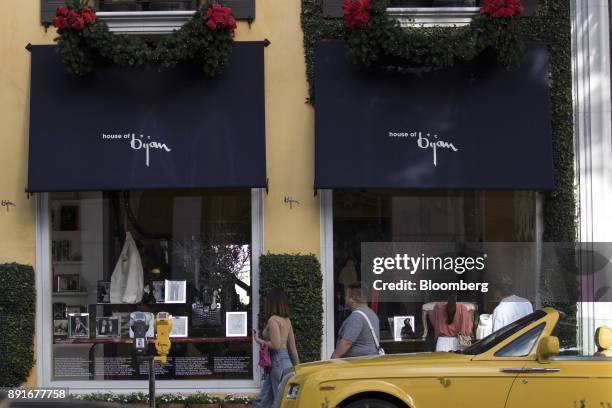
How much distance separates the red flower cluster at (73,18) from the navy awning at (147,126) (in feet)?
2.21

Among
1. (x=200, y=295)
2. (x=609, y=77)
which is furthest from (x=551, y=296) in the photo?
(x=200, y=295)

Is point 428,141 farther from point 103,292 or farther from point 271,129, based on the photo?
point 103,292

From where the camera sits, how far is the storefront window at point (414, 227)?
1286 centimetres

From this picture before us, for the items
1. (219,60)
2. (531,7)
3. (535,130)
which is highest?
(531,7)

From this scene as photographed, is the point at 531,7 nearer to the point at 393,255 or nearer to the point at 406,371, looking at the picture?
the point at 393,255

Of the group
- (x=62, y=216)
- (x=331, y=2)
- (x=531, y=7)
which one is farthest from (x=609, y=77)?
(x=62, y=216)

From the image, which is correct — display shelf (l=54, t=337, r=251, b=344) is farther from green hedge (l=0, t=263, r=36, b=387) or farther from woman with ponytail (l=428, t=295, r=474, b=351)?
woman with ponytail (l=428, t=295, r=474, b=351)

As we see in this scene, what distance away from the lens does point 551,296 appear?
12.9m

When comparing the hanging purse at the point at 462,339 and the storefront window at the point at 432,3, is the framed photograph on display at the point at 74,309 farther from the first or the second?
the storefront window at the point at 432,3

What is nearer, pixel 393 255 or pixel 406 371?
pixel 406 371

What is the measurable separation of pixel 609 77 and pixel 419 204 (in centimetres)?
319

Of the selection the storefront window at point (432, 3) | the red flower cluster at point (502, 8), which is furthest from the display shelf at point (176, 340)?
the red flower cluster at point (502, 8)

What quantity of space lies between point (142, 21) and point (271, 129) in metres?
2.34

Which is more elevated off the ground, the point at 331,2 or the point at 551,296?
the point at 331,2
